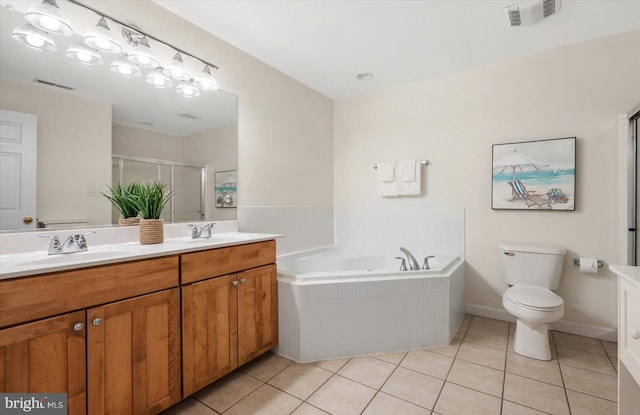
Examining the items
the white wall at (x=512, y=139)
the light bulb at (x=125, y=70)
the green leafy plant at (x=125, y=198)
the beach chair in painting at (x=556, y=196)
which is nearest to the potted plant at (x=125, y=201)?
the green leafy plant at (x=125, y=198)

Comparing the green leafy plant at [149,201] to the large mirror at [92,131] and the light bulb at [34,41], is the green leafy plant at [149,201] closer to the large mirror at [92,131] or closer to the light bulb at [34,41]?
the large mirror at [92,131]

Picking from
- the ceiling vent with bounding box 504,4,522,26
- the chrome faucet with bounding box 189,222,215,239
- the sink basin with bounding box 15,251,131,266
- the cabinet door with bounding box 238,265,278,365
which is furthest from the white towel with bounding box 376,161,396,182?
the sink basin with bounding box 15,251,131,266

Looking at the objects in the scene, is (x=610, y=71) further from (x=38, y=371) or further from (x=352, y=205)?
(x=38, y=371)

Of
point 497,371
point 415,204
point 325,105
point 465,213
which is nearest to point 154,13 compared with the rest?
point 325,105

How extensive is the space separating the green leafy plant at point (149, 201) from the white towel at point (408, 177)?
2232 mm

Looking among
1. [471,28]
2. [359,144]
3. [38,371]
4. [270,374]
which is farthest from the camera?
[359,144]

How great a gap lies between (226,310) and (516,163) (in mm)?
2604

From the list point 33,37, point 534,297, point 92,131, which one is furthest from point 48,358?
point 534,297

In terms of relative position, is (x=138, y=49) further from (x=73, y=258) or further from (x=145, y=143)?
(x=73, y=258)

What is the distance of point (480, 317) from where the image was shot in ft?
8.94

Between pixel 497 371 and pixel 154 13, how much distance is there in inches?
126

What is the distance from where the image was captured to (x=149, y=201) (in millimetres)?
1724

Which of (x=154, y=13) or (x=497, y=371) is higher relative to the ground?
(x=154, y=13)

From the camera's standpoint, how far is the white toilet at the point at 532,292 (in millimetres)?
1927
